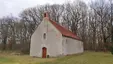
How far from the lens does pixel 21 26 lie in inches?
2334

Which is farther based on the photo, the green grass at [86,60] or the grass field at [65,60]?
the grass field at [65,60]

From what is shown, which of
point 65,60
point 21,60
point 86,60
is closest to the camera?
point 86,60

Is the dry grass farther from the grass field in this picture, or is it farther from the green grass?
the green grass

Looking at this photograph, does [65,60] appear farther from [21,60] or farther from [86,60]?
[21,60]

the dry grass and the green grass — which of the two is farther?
the dry grass

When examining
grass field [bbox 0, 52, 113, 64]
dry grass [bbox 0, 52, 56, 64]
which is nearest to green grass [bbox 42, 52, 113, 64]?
grass field [bbox 0, 52, 113, 64]

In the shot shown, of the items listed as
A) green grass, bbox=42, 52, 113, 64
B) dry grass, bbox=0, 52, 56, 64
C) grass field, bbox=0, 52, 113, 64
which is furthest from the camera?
dry grass, bbox=0, 52, 56, 64

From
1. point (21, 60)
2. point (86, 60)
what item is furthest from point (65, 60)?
point (21, 60)

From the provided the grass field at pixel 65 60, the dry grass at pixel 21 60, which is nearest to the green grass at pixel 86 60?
the grass field at pixel 65 60

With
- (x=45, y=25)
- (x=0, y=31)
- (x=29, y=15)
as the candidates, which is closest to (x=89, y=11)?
(x=29, y=15)

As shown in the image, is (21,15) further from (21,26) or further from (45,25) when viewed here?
(45,25)

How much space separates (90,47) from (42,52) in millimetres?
25287

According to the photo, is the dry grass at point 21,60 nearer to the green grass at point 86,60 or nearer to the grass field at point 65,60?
the grass field at point 65,60

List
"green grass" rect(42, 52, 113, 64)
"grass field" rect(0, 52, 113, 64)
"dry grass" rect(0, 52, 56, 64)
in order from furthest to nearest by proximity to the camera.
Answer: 1. "dry grass" rect(0, 52, 56, 64)
2. "grass field" rect(0, 52, 113, 64)
3. "green grass" rect(42, 52, 113, 64)
